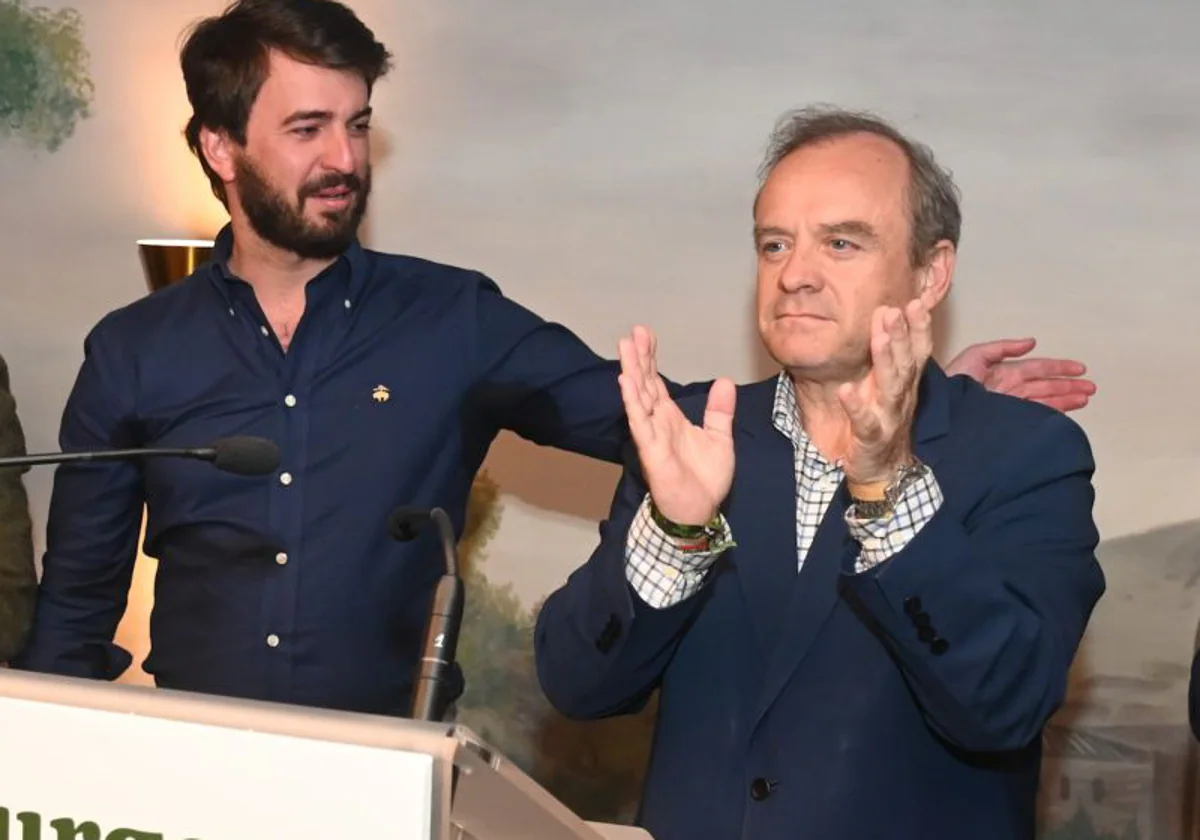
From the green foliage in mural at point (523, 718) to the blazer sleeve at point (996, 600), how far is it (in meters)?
1.95

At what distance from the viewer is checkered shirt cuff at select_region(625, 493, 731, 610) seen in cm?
198

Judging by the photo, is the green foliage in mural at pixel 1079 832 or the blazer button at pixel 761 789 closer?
the blazer button at pixel 761 789

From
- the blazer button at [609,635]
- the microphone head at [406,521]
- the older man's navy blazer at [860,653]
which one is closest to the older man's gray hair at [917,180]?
the older man's navy blazer at [860,653]

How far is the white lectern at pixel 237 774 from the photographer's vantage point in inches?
49.4

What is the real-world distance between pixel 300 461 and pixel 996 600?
132 centimetres

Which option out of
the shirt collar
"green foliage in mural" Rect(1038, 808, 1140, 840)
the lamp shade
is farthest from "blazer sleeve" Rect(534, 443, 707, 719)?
the lamp shade

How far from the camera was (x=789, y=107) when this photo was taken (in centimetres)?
369

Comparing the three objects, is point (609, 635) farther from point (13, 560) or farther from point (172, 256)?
point (172, 256)

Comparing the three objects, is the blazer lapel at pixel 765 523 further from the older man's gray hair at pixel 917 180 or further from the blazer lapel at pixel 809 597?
the older man's gray hair at pixel 917 180

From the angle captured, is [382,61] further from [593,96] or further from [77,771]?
[77,771]

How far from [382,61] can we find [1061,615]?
5.38 feet

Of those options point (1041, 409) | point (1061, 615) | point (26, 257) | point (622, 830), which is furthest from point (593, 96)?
point (622, 830)

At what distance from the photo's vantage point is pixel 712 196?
3.76 metres

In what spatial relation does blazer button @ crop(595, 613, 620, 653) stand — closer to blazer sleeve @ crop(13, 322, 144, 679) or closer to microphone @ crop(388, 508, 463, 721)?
microphone @ crop(388, 508, 463, 721)
